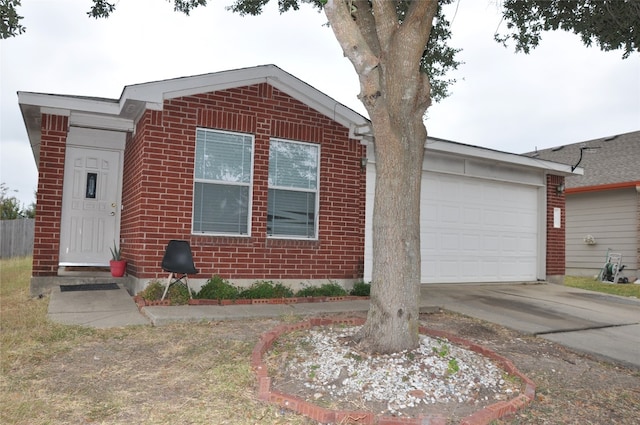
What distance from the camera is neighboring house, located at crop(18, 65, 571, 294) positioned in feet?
23.8

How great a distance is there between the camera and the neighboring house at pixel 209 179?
726 cm

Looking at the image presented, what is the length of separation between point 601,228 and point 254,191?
12116mm

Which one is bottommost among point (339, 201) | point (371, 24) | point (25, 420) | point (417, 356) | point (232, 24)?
point (25, 420)

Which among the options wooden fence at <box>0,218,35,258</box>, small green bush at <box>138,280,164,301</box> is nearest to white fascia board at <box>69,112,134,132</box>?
small green bush at <box>138,280,164,301</box>

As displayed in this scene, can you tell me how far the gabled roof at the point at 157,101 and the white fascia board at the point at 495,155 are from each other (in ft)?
6.04

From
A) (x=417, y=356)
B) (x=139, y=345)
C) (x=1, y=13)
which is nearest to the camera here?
(x=417, y=356)

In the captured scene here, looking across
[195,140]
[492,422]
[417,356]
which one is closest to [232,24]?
[195,140]

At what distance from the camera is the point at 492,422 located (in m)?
3.30

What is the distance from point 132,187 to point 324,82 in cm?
1669

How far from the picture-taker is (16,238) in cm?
1842

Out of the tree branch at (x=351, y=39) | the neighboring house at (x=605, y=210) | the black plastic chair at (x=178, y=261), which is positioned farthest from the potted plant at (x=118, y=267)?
the neighboring house at (x=605, y=210)

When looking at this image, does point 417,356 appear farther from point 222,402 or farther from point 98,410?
point 98,410

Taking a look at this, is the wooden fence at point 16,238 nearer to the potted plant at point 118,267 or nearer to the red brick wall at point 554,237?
the potted plant at point 118,267

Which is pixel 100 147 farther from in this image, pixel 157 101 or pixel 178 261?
pixel 178 261
